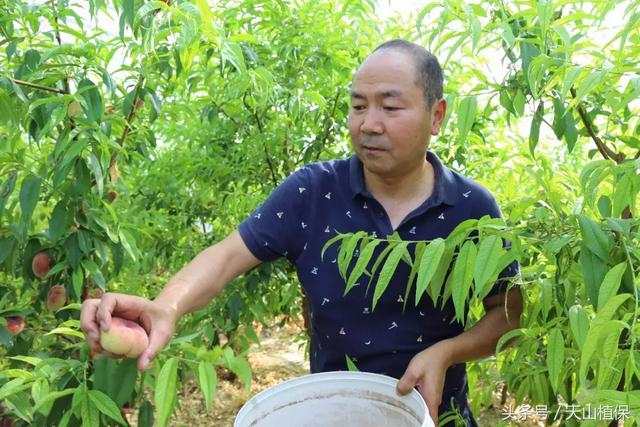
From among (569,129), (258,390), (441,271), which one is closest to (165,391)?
(441,271)

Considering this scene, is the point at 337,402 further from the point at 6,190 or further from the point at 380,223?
the point at 6,190

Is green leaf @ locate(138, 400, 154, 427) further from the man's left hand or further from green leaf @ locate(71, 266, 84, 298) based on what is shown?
the man's left hand

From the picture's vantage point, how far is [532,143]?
1.66 metres

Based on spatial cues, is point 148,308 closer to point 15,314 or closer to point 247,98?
point 15,314

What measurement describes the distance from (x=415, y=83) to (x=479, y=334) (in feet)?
1.99

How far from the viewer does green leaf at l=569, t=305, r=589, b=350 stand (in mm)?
1029

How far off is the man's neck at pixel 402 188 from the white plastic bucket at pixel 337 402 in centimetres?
56

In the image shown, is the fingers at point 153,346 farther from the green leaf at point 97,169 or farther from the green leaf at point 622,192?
the green leaf at point 622,192

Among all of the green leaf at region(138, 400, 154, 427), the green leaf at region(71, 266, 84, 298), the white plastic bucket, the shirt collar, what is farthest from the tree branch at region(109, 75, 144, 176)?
the white plastic bucket

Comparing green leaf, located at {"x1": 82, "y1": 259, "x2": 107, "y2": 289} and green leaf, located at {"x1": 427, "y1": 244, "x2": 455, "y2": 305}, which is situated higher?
green leaf, located at {"x1": 427, "y1": 244, "x2": 455, "y2": 305}

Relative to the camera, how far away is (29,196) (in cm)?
181

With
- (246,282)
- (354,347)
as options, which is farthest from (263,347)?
(354,347)

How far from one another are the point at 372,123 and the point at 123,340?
0.73 meters

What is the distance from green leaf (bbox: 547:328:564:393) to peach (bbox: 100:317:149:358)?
2.27ft
